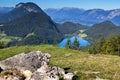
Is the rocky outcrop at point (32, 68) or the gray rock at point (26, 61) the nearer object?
the rocky outcrop at point (32, 68)

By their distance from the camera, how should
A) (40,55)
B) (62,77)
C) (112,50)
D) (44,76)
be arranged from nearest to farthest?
(44,76), (62,77), (40,55), (112,50)

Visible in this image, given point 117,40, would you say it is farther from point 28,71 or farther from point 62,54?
point 28,71

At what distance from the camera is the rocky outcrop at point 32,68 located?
91.1 feet

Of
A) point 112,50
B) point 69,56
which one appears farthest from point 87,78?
point 112,50

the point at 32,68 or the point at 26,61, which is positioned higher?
the point at 26,61

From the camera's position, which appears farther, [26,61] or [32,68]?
[26,61]

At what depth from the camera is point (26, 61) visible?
35562mm

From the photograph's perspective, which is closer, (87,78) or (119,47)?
(87,78)

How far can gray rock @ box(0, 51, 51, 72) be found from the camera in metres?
34.4

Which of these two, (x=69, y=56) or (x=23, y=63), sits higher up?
(x=23, y=63)

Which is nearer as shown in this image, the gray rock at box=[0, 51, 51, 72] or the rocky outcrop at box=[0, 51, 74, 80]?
the rocky outcrop at box=[0, 51, 74, 80]

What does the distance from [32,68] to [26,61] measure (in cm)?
197

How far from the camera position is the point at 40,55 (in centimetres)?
3803

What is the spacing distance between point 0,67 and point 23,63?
319 cm
